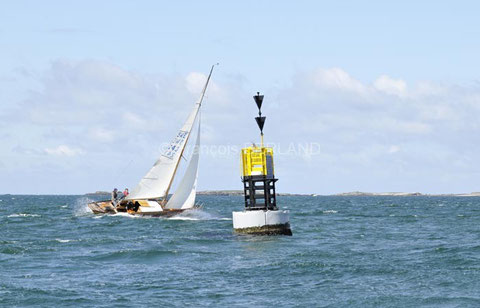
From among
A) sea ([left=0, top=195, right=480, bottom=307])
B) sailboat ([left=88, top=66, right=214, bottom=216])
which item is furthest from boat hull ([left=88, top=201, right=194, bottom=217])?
sea ([left=0, top=195, right=480, bottom=307])

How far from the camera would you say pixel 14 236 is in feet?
142

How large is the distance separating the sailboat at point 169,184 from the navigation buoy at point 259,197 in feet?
70.8

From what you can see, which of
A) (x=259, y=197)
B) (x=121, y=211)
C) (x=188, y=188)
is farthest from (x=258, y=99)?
(x=121, y=211)

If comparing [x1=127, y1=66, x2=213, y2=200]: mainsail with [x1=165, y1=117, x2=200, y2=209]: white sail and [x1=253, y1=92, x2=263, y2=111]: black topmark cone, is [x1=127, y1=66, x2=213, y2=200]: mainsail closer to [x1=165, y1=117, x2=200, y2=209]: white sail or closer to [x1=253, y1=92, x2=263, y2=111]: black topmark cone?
[x1=165, y1=117, x2=200, y2=209]: white sail

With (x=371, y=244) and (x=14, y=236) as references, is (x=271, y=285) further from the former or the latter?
(x=14, y=236)

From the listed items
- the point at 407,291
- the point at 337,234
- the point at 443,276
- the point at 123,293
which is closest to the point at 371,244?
the point at 337,234

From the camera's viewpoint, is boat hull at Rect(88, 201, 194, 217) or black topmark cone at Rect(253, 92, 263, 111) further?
boat hull at Rect(88, 201, 194, 217)

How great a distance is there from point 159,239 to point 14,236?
32.5 feet

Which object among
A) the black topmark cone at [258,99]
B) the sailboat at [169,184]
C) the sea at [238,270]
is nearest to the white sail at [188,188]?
the sailboat at [169,184]

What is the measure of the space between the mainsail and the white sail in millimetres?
1554

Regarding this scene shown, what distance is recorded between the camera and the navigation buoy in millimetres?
37438

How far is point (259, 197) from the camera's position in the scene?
37.6m

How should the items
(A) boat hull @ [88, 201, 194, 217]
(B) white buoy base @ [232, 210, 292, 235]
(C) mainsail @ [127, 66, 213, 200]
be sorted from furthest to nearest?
1. (C) mainsail @ [127, 66, 213, 200]
2. (A) boat hull @ [88, 201, 194, 217]
3. (B) white buoy base @ [232, 210, 292, 235]

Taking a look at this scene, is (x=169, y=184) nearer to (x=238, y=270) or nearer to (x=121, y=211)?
(x=121, y=211)
